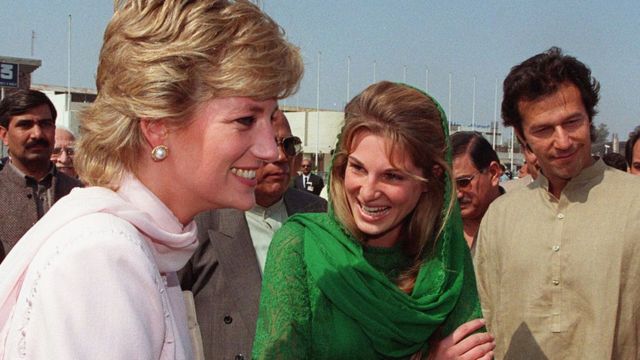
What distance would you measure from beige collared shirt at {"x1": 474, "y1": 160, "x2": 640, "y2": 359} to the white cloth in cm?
217

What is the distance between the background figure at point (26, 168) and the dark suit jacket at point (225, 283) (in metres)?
2.12

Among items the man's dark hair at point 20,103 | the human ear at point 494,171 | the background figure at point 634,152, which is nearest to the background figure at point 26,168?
the man's dark hair at point 20,103

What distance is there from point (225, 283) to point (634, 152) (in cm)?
420

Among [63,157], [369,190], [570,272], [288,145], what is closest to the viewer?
[369,190]

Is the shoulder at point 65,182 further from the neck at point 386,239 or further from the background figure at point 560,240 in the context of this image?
the neck at point 386,239

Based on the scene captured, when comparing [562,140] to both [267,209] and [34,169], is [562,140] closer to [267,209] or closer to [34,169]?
[267,209]

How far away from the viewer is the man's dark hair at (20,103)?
18.4 ft

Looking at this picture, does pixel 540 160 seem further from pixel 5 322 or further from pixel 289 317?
pixel 5 322

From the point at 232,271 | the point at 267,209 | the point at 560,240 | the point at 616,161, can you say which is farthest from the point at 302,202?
the point at 616,161

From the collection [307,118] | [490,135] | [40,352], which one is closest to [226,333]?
[40,352]

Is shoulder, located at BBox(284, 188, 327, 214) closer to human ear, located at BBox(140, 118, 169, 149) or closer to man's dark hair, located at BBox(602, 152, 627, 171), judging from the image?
human ear, located at BBox(140, 118, 169, 149)

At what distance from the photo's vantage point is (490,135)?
65625 millimetres

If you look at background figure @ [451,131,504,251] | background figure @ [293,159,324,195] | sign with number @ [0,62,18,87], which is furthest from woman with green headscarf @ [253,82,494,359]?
sign with number @ [0,62,18,87]

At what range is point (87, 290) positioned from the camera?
4.09 ft
